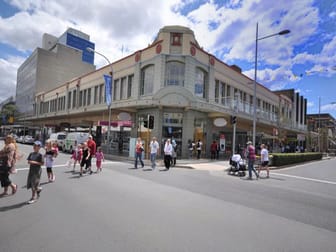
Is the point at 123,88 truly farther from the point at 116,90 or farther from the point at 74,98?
the point at 74,98

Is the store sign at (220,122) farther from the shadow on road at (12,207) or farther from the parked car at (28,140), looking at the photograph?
the parked car at (28,140)

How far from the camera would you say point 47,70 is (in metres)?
64.8

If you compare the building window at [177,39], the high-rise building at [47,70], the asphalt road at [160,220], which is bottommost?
the asphalt road at [160,220]

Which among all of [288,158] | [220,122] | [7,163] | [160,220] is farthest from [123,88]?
[160,220]

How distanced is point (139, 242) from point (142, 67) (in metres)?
20.1

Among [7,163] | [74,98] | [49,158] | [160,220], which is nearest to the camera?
[160,220]

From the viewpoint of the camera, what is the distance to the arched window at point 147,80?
21.5 meters

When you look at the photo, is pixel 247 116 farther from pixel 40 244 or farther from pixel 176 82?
pixel 40 244

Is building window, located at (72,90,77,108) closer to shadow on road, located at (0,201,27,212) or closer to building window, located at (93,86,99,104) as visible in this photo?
building window, located at (93,86,99,104)

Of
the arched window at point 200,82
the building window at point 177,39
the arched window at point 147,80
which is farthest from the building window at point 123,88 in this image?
the arched window at point 200,82

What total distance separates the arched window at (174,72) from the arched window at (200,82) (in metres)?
1.82

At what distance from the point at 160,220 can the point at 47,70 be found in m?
71.7

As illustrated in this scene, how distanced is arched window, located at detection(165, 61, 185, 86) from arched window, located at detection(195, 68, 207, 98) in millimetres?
1818

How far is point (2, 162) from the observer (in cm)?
605
